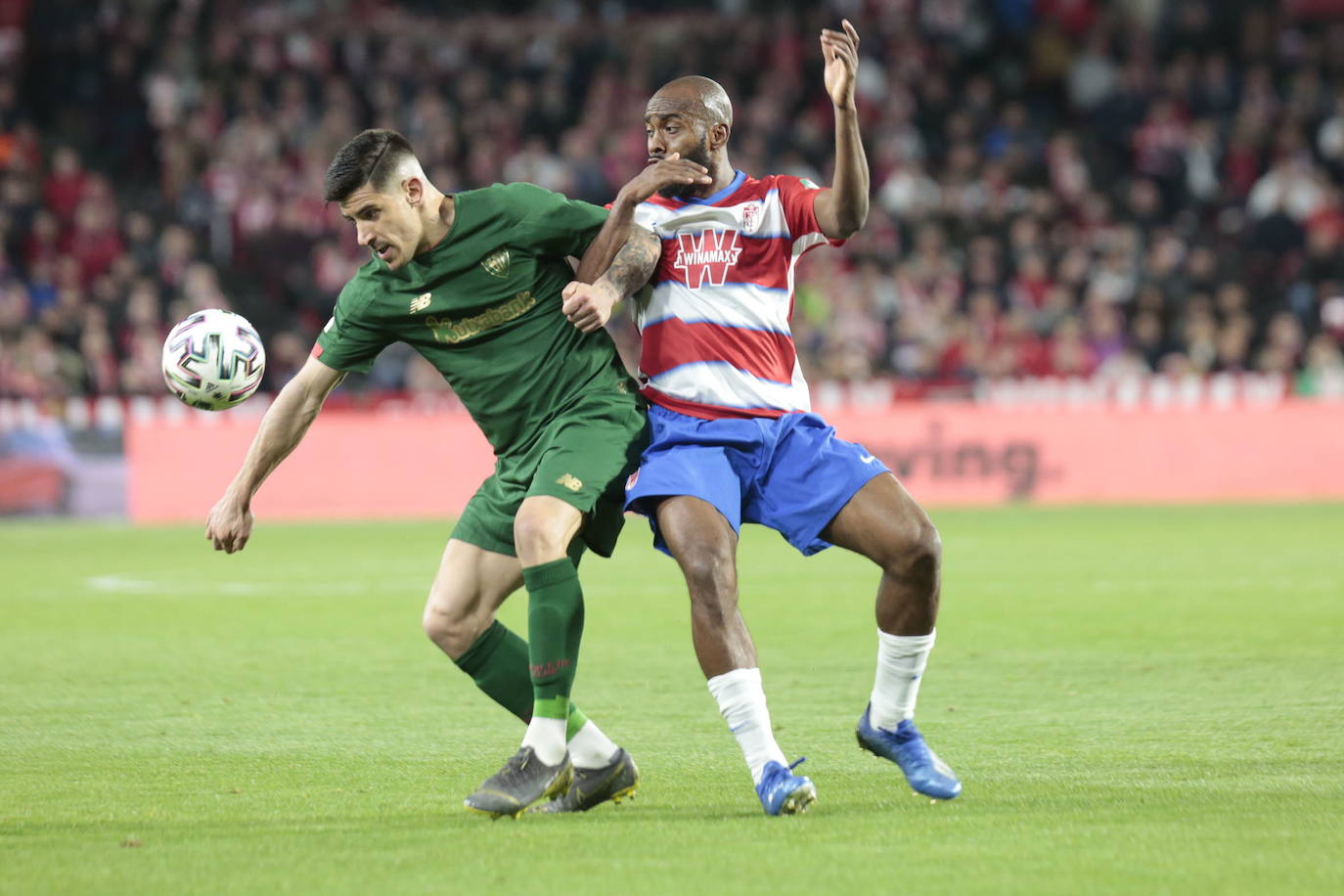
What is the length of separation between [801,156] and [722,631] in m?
18.2

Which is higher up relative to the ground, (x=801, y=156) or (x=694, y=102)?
(x=801, y=156)

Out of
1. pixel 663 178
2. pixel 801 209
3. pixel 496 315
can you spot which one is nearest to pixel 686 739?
pixel 496 315

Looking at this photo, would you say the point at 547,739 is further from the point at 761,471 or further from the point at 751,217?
the point at 751,217

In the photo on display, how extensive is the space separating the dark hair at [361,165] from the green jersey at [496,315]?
1.01ft

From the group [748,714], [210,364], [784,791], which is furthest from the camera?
[210,364]

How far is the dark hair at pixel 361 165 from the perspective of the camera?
5.60 m

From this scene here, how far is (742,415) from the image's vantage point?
227 inches

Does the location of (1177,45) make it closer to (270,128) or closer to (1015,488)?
(1015,488)

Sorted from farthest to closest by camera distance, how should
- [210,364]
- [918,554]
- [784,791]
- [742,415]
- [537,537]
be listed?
[210,364] < [742,415] < [918,554] < [537,537] < [784,791]

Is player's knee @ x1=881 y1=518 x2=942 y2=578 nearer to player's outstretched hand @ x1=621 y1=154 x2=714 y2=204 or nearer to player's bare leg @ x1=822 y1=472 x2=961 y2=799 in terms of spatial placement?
player's bare leg @ x1=822 y1=472 x2=961 y2=799

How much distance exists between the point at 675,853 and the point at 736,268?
6.37 feet

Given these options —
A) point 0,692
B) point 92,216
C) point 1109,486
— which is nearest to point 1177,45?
point 1109,486

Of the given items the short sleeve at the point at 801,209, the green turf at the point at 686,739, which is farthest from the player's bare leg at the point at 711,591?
the short sleeve at the point at 801,209

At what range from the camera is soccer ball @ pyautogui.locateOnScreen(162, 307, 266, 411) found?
6105 millimetres
